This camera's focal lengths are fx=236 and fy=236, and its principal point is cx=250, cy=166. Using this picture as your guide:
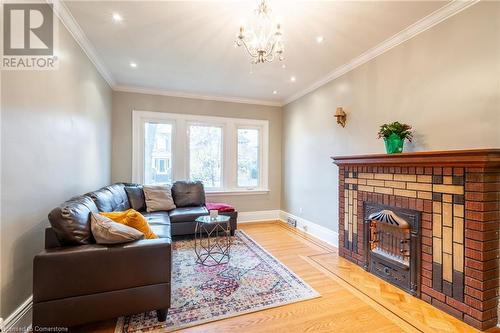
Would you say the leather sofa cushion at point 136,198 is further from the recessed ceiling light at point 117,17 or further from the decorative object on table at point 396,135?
the decorative object on table at point 396,135

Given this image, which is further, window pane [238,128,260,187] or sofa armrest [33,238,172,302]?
window pane [238,128,260,187]

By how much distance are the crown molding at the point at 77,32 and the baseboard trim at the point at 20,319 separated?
2.55m

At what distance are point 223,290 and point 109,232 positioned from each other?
1.25 metres

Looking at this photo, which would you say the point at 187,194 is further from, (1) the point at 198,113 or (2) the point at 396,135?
(2) the point at 396,135

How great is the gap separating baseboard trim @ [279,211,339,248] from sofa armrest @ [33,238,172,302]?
271cm

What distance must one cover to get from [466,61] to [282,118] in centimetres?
364

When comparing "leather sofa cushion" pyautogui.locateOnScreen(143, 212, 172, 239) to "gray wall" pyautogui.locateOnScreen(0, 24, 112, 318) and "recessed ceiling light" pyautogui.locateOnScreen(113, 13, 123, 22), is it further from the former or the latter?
"recessed ceiling light" pyautogui.locateOnScreen(113, 13, 123, 22)

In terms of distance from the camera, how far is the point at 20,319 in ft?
5.77

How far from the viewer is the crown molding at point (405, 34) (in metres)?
2.20

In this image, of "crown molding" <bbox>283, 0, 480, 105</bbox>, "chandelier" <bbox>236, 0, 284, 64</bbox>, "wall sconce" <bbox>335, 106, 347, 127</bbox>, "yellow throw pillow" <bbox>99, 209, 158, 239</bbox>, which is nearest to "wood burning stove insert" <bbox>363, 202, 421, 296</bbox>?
"wall sconce" <bbox>335, 106, 347, 127</bbox>

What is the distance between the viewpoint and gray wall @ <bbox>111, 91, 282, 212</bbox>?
4.53 m

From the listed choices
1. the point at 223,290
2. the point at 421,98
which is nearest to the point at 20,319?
the point at 223,290

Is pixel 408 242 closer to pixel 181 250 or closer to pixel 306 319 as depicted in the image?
pixel 306 319

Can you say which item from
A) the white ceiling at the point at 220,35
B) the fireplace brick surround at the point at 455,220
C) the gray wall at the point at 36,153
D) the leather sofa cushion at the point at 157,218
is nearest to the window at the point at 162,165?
the leather sofa cushion at the point at 157,218
